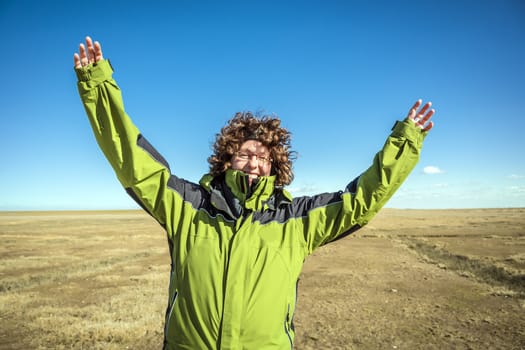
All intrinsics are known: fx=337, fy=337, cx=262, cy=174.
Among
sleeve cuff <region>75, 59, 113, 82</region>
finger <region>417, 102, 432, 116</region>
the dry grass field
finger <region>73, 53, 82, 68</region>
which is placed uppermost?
finger <region>73, 53, 82, 68</region>

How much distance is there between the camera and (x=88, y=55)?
84.0 inches

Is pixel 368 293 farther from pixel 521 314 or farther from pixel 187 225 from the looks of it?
pixel 187 225

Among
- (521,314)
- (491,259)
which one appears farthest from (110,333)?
(491,259)

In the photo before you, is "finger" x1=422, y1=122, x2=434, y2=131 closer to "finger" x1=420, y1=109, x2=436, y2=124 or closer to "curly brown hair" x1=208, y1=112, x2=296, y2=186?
"finger" x1=420, y1=109, x2=436, y2=124

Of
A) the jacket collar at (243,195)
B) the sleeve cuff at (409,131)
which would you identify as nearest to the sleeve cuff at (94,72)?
the jacket collar at (243,195)

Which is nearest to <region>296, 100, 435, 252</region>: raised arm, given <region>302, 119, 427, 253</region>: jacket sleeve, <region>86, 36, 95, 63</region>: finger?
<region>302, 119, 427, 253</region>: jacket sleeve

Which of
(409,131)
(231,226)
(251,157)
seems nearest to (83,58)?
(251,157)

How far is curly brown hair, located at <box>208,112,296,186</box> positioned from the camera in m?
2.73

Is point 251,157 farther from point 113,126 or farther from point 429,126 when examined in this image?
point 429,126

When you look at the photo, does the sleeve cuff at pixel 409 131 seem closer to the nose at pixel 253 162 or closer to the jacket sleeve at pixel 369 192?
the jacket sleeve at pixel 369 192

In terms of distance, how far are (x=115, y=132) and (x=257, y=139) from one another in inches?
43.1

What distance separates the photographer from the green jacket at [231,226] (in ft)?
6.61

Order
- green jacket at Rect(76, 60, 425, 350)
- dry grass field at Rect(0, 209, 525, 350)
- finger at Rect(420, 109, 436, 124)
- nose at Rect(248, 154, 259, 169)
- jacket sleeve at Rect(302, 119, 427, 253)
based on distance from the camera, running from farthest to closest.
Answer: dry grass field at Rect(0, 209, 525, 350), nose at Rect(248, 154, 259, 169), finger at Rect(420, 109, 436, 124), jacket sleeve at Rect(302, 119, 427, 253), green jacket at Rect(76, 60, 425, 350)

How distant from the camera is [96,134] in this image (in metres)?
2.10
